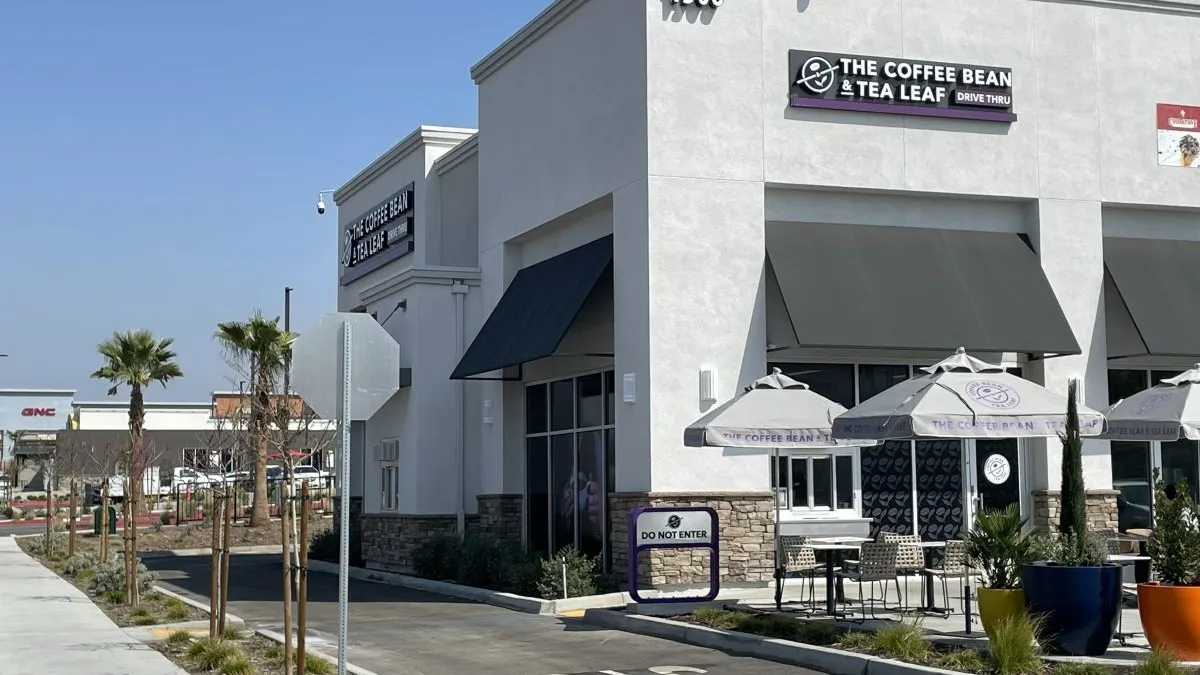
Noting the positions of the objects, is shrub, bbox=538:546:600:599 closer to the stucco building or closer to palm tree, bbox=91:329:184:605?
the stucco building

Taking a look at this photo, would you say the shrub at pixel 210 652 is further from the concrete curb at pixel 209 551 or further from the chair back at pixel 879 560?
the concrete curb at pixel 209 551

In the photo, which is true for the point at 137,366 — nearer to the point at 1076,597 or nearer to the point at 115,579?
the point at 115,579

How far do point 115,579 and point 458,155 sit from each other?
11.0m

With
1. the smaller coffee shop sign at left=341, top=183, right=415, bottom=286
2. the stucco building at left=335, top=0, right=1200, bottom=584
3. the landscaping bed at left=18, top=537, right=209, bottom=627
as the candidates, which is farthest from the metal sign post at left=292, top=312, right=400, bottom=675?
the smaller coffee shop sign at left=341, top=183, right=415, bottom=286

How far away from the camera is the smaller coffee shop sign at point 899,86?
21344mm

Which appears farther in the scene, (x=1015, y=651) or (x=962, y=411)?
(x=962, y=411)

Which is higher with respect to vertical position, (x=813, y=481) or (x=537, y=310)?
(x=537, y=310)

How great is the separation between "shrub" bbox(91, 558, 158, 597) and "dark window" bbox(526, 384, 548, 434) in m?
7.00

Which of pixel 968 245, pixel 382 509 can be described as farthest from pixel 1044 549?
pixel 382 509

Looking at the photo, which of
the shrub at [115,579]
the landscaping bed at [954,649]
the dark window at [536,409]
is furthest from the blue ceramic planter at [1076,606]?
the shrub at [115,579]

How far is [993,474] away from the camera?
72.5 feet

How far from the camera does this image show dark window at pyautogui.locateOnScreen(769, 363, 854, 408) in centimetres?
2128

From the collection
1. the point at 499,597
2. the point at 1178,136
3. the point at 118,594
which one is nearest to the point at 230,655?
the point at 499,597

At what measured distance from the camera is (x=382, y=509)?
28.5 meters
